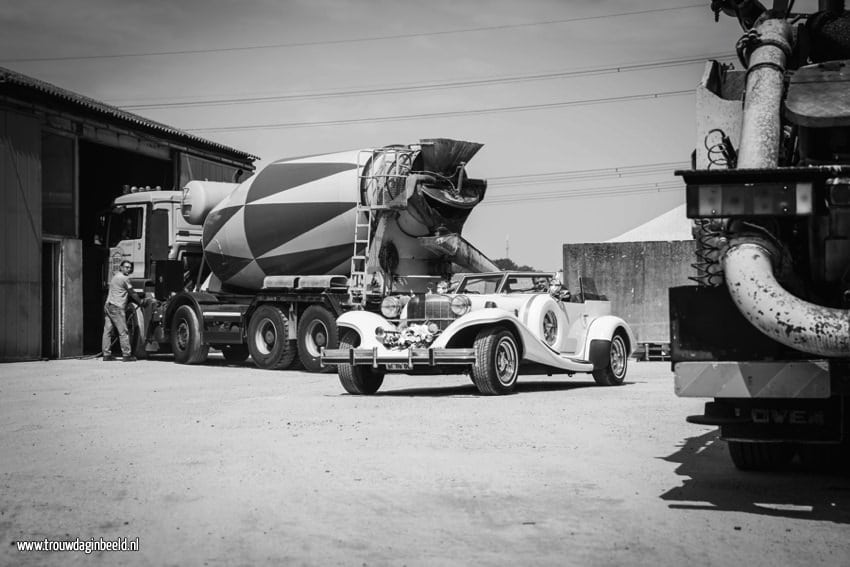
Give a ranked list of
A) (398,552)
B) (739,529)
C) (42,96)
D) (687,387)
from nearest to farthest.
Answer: (398,552)
(739,529)
(687,387)
(42,96)

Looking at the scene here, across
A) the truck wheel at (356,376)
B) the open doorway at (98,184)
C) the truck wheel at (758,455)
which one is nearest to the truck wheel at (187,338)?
the open doorway at (98,184)

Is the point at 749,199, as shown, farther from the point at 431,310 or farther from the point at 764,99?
the point at 431,310

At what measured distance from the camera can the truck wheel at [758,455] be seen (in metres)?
7.76

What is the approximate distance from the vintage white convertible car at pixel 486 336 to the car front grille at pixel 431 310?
13 millimetres

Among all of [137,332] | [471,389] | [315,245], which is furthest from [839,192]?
[137,332]

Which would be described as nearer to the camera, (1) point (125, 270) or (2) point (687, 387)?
(2) point (687, 387)

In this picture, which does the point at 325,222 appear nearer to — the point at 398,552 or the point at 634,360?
the point at 634,360

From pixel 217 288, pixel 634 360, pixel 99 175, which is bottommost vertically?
pixel 634 360

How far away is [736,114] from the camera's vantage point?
24.8ft

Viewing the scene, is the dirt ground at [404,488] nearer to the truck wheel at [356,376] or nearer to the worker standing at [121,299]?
the truck wheel at [356,376]

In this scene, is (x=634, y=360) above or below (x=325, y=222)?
below

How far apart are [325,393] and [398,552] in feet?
31.2

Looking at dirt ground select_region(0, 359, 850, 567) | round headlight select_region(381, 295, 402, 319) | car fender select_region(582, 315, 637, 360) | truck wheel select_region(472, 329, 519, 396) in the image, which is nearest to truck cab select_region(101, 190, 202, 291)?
round headlight select_region(381, 295, 402, 319)


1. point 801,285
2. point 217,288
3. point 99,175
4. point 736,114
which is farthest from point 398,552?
point 99,175
